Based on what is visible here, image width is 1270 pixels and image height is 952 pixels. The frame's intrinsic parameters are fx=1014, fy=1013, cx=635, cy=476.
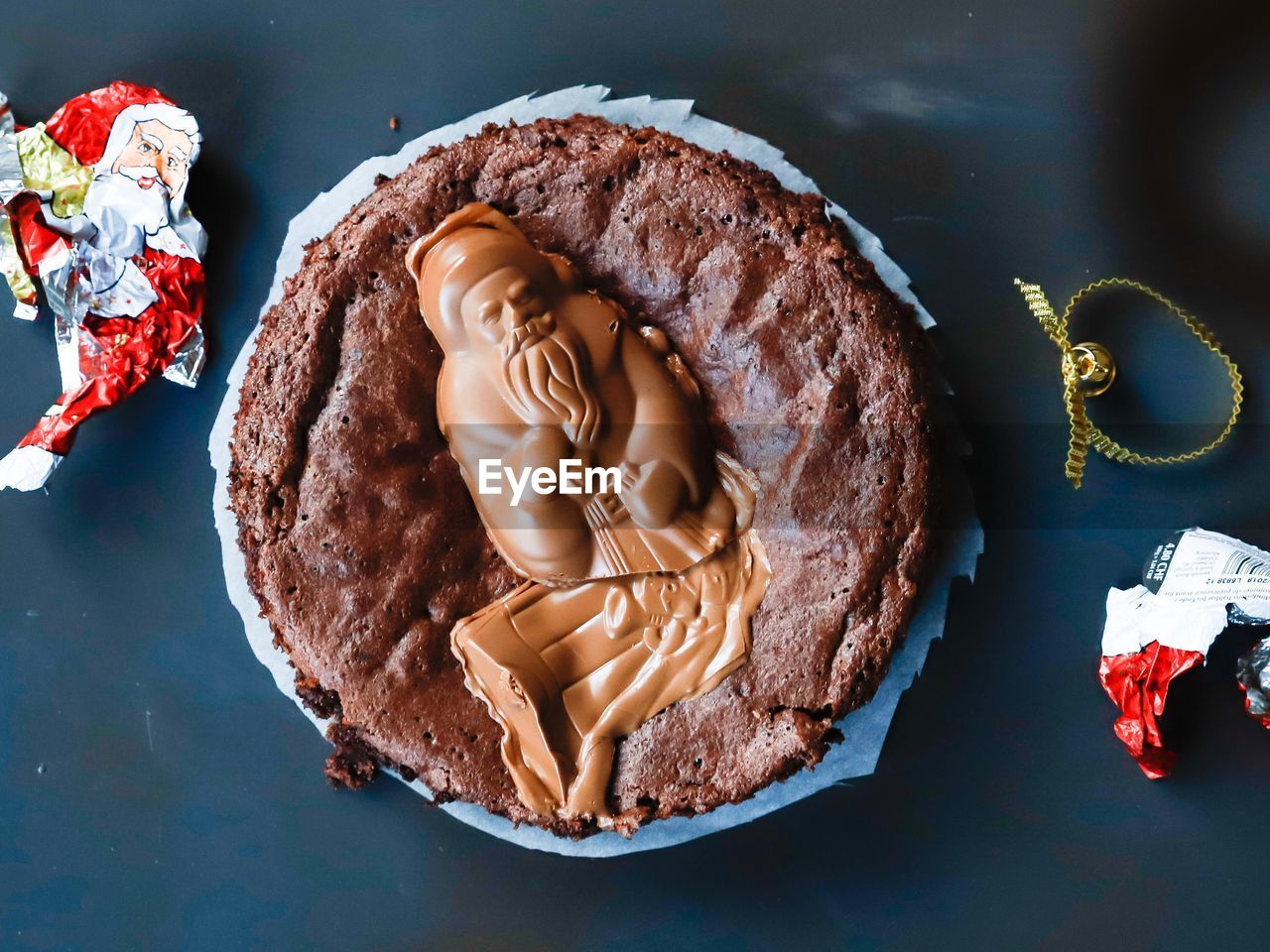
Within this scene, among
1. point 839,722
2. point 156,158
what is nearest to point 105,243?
point 156,158

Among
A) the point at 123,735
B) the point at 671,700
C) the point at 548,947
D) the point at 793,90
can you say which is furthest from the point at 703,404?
the point at 123,735

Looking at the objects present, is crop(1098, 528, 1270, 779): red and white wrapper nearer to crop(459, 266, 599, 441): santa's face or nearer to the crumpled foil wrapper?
the crumpled foil wrapper

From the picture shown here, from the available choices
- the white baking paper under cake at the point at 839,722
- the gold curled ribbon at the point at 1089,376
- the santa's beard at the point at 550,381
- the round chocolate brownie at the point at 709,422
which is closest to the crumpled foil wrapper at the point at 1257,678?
the gold curled ribbon at the point at 1089,376

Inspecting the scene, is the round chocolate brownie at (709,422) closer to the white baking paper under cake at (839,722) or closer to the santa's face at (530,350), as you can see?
the santa's face at (530,350)

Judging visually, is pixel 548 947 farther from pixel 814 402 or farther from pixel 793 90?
pixel 793 90

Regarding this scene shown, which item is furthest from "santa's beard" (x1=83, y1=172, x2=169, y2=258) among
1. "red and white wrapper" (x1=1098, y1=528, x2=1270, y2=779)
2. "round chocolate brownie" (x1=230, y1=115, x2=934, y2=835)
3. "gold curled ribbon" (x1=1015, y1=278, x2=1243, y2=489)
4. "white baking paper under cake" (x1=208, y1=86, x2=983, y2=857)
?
"red and white wrapper" (x1=1098, y1=528, x2=1270, y2=779)
